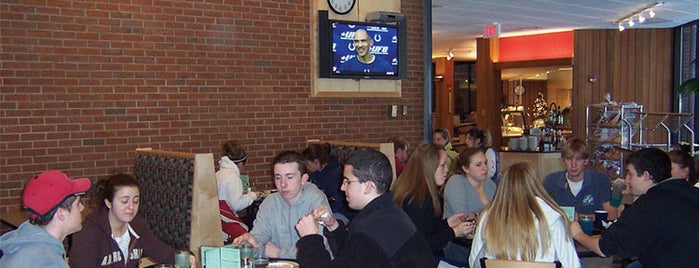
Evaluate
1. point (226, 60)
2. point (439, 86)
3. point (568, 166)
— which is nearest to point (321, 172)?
point (226, 60)

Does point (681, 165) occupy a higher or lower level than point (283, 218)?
higher

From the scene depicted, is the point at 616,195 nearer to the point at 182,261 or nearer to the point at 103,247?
the point at 182,261

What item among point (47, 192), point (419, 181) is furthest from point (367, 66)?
point (47, 192)

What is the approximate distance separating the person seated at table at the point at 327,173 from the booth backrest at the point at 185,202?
130 cm

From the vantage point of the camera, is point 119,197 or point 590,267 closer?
point 119,197

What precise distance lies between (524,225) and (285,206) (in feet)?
5.04

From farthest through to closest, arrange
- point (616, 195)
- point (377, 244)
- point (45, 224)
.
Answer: point (616, 195) → point (45, 224) → point (377, 244)

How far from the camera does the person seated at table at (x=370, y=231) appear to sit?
106 inches

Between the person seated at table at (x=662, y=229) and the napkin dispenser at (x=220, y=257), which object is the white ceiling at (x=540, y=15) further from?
the napkin dispenser at (x=220, y=257)

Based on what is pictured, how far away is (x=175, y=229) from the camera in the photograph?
5.38 metres

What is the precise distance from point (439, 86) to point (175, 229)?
55.1 feet

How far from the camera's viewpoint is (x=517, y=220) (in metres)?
3.69

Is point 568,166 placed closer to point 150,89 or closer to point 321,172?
point 321,172

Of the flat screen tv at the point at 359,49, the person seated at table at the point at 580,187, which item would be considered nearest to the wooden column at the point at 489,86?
the flat screen tv at the point at 359,49
